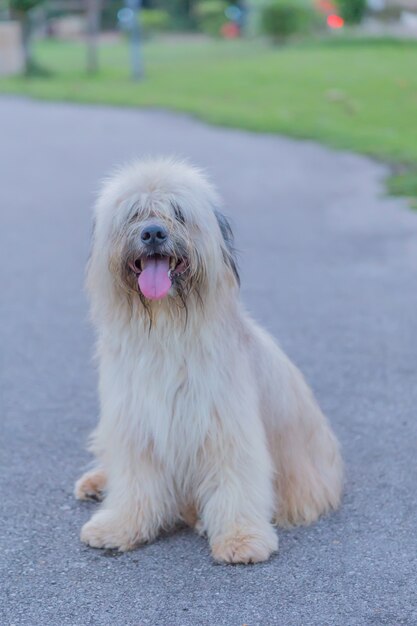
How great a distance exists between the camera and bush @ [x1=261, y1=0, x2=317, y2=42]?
3281 cm

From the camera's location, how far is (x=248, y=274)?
31.3 feet

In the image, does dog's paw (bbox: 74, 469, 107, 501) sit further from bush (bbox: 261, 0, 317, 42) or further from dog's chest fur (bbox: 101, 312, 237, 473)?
bush (bbox: 261, 0, 317, 42)

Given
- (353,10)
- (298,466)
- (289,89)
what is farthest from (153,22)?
(298,466)

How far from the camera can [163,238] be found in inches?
162

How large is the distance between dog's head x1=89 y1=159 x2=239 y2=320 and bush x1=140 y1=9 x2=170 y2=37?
136ft

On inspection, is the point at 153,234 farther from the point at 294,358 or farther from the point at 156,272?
the point at 294,358

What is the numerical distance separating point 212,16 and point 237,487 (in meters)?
39.6

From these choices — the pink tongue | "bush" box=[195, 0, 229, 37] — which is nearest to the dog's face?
the pink tongue

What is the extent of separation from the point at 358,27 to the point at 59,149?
21218 mm

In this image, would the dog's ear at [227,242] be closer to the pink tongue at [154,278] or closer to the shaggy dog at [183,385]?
the shaggy dog at [183,385]

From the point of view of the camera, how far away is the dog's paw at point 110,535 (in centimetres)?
450

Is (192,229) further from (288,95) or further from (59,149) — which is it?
(288,95)

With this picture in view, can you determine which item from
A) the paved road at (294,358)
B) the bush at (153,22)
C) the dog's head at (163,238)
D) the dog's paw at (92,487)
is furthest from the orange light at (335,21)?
the dog's head at (163,238)

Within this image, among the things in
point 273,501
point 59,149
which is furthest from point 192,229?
point 59,149
